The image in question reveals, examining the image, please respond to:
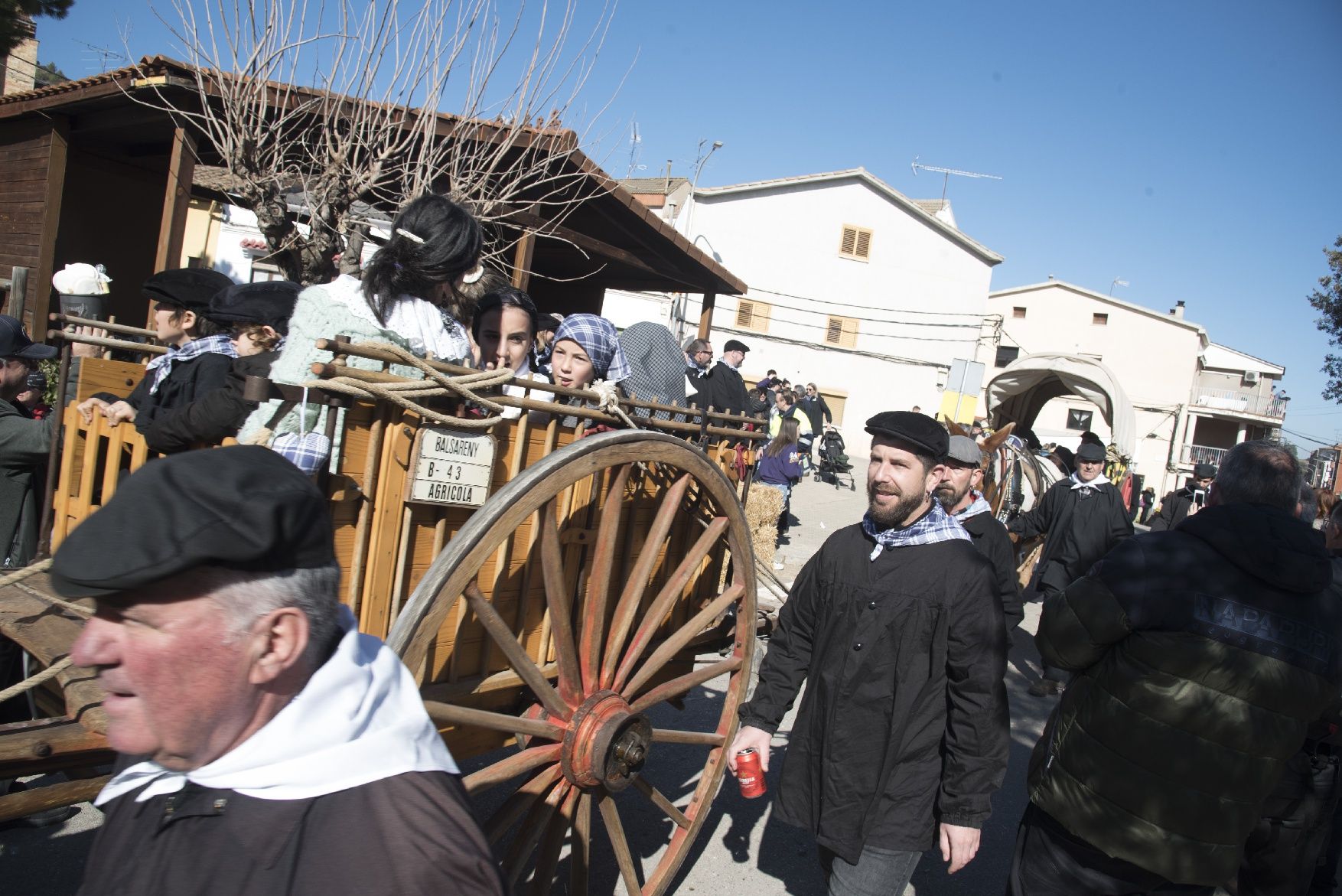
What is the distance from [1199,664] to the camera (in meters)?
Result: 2.37

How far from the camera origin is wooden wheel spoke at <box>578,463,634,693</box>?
7.88 feet

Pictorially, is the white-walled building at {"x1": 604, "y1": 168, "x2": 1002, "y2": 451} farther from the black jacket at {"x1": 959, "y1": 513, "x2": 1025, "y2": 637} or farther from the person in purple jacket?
the black jacket at {"x1": 959, "y1": 513, "x2": 1025, "y2": 637}

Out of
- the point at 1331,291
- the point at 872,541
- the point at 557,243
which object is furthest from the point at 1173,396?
the point at 872,541

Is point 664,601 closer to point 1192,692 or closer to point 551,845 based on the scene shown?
point 551,845

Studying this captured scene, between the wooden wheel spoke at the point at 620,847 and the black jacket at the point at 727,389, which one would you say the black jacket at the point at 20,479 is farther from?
the black jacket at the point at 727,389

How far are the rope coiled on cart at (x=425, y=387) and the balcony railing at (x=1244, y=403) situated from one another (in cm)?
4934

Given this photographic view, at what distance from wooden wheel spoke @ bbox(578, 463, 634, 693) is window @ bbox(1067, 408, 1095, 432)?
139 ft

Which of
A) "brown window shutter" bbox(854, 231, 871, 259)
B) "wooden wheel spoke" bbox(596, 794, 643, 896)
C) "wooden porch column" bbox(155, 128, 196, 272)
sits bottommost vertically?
"wooden wheel spoke" bbox(596, 794, 643, 896)

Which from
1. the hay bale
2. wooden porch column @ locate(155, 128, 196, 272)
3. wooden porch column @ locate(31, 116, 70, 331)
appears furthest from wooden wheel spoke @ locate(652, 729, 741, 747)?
wooden porch column @ locate(31, 116, 70, 331)

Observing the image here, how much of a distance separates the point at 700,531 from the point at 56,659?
1.97 m

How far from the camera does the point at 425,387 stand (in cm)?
203

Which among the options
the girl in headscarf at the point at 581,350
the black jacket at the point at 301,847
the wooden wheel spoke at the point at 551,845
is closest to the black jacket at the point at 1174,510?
the girl in headscarf at the point at 581,350

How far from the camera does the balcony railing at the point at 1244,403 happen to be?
44.0m

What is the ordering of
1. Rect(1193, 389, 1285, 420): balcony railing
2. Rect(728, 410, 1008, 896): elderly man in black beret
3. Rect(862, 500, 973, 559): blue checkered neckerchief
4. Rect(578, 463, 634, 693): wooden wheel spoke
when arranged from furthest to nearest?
1. Rect(1193, 389, 1285, 420): balcony railing
2. Rect(862, 500, 973, 559): blue checkered neckerchief
3. Rect(728, 410, 1008, 896): elderly man in black beret
4. Rect(578, 463, 634, 693): wooden wheel spoke
